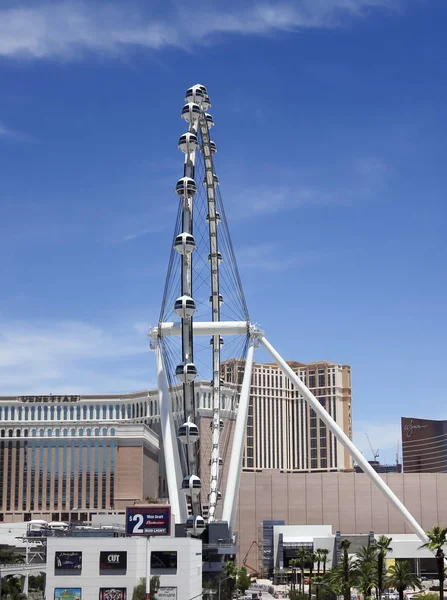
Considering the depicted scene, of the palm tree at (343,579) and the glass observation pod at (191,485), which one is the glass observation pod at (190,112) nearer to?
the glass observation pod at (191,485)

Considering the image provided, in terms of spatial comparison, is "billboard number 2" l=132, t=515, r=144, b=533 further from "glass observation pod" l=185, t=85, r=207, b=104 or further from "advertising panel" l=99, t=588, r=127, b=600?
"glass observation pod" l=185, t=85, r=207, b=104

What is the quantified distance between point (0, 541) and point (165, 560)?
87.8 meters

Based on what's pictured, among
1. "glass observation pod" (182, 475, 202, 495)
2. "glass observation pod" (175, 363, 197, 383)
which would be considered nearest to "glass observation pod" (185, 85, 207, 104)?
"glass observation pod" (175, 363, 197, 383)

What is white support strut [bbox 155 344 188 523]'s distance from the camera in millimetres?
101125

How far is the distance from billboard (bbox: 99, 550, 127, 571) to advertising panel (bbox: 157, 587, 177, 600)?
Result: 13.2ft

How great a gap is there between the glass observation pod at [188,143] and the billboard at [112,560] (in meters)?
41.1

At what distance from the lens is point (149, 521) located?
3610 inches

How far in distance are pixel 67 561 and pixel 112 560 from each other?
160 inches

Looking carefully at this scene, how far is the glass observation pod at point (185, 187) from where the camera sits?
100438 millimetres

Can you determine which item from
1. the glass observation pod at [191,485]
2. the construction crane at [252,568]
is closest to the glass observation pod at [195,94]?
the glass observation pod at [191,485]

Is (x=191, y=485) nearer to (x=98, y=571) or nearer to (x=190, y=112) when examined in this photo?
(x=98, y=571)

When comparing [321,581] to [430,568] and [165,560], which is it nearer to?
[165,560]

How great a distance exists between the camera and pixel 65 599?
298 feet

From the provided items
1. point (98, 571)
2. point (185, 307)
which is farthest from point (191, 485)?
point (185, 307)
